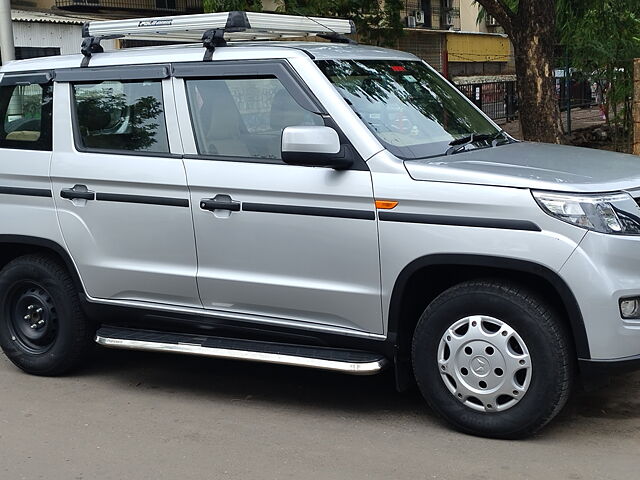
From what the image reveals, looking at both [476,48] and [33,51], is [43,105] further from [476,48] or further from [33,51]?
[476,48]

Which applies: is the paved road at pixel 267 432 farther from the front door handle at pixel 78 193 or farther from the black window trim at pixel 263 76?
the black window trim at pixel 263 76

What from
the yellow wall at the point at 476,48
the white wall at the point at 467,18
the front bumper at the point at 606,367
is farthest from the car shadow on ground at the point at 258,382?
the white wall at the point at 467,18

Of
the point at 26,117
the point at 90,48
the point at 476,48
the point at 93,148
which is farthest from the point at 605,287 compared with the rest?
the point at 476,48

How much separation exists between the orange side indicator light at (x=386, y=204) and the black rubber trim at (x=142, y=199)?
3.92 feet

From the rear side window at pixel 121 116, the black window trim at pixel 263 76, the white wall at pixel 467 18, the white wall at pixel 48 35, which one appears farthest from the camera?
the white wall at pixel 467 18

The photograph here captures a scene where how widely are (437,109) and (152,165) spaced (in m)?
1.70

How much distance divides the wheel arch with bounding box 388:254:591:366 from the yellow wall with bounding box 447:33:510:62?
3970 cm

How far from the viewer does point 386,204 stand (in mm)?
4992

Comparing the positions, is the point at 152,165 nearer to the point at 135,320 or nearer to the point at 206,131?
the point at 206,131

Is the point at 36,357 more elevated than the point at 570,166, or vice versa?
the point at 570,166

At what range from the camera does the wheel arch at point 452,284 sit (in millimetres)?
4621

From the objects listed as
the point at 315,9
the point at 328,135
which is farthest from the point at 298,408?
the point at 315,9

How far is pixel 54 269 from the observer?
6219 mm

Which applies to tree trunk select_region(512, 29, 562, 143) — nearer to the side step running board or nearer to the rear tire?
the side step running board
